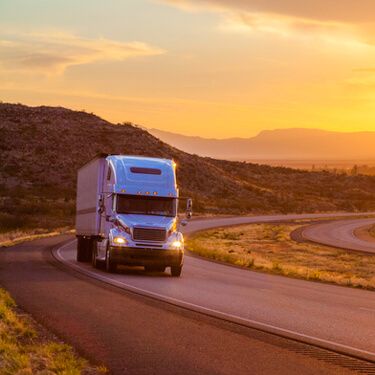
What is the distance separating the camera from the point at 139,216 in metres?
25.2

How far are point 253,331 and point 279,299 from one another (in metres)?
5.47

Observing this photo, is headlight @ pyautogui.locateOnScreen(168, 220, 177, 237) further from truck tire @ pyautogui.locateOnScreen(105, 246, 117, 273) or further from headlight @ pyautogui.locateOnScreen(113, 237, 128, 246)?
truck tire @ pyautogui.locateOnScreen(105, 246, 117, 273)

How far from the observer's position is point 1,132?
396 feet

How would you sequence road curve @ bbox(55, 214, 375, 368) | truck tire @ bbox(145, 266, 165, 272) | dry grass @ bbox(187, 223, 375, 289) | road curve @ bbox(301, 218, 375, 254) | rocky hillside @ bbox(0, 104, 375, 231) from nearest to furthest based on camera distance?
1. road curve @ bbox(55, 214, 375, 368)
2. truck tire @ bbox(145, 266, 165, 272)
3. dry grass @ bbox(187, 223, 375, 289)
4. road curve @ bbox(301, 218, 375, 254)
5. rocky hillside @ bbox(0, 104, 375, 231)

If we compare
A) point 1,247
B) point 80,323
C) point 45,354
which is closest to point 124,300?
point 80,323

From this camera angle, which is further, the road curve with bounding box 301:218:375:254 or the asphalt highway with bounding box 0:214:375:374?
the road curve with bounding box 301:218:375:254

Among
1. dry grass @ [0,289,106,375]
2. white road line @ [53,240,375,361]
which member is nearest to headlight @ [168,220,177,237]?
white road line @ [53,240,375,361]

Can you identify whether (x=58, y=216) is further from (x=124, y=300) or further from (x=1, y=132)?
(x=124, y=300)

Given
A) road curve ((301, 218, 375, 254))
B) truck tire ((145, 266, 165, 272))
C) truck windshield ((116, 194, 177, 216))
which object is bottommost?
road curve ((301, 218, 375, 254))

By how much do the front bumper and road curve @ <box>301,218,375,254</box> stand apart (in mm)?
29548

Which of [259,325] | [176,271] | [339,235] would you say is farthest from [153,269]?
[339,235]

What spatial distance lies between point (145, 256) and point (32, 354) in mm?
14023

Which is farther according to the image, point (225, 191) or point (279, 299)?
point (225, 191)

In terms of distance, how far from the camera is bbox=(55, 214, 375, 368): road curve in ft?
43.9
